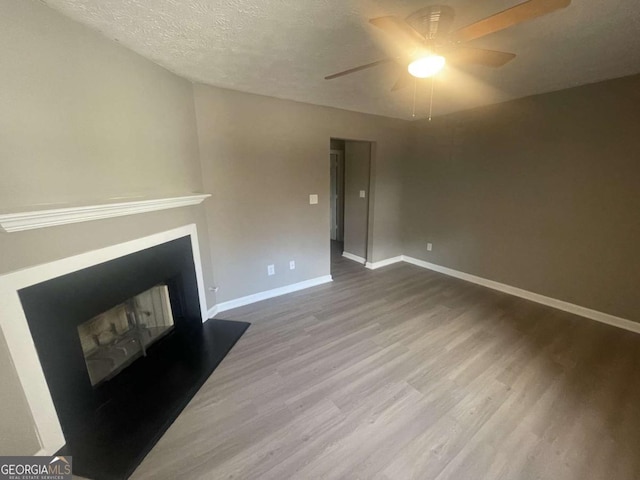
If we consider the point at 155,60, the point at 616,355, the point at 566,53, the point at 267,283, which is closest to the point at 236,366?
the point at 267,283

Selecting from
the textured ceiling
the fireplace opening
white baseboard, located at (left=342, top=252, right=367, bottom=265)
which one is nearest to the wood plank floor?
the fireplace opening

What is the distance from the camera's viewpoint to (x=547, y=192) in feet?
9.20

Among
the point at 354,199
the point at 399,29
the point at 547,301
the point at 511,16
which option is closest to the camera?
the point at 511,16

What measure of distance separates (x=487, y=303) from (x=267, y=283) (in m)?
2.71

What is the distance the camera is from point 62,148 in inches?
50.7

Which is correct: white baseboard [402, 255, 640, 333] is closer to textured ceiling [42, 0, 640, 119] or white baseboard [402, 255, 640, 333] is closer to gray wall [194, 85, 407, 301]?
gray wall [194, 85, 407, 301]

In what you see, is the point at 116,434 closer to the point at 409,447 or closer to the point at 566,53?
the point at 409,447

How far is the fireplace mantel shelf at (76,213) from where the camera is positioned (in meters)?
1.04

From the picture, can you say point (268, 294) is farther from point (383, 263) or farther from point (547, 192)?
point (547, 192)

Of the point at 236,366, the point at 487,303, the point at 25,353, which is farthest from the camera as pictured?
the point at 487,303

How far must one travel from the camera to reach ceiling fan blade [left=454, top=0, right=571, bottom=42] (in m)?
1.02

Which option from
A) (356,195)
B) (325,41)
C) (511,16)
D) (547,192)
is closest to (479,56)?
(511,16)

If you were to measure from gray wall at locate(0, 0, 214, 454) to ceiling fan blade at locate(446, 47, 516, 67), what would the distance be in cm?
216

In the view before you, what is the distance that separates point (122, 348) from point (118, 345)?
0.13 ft
